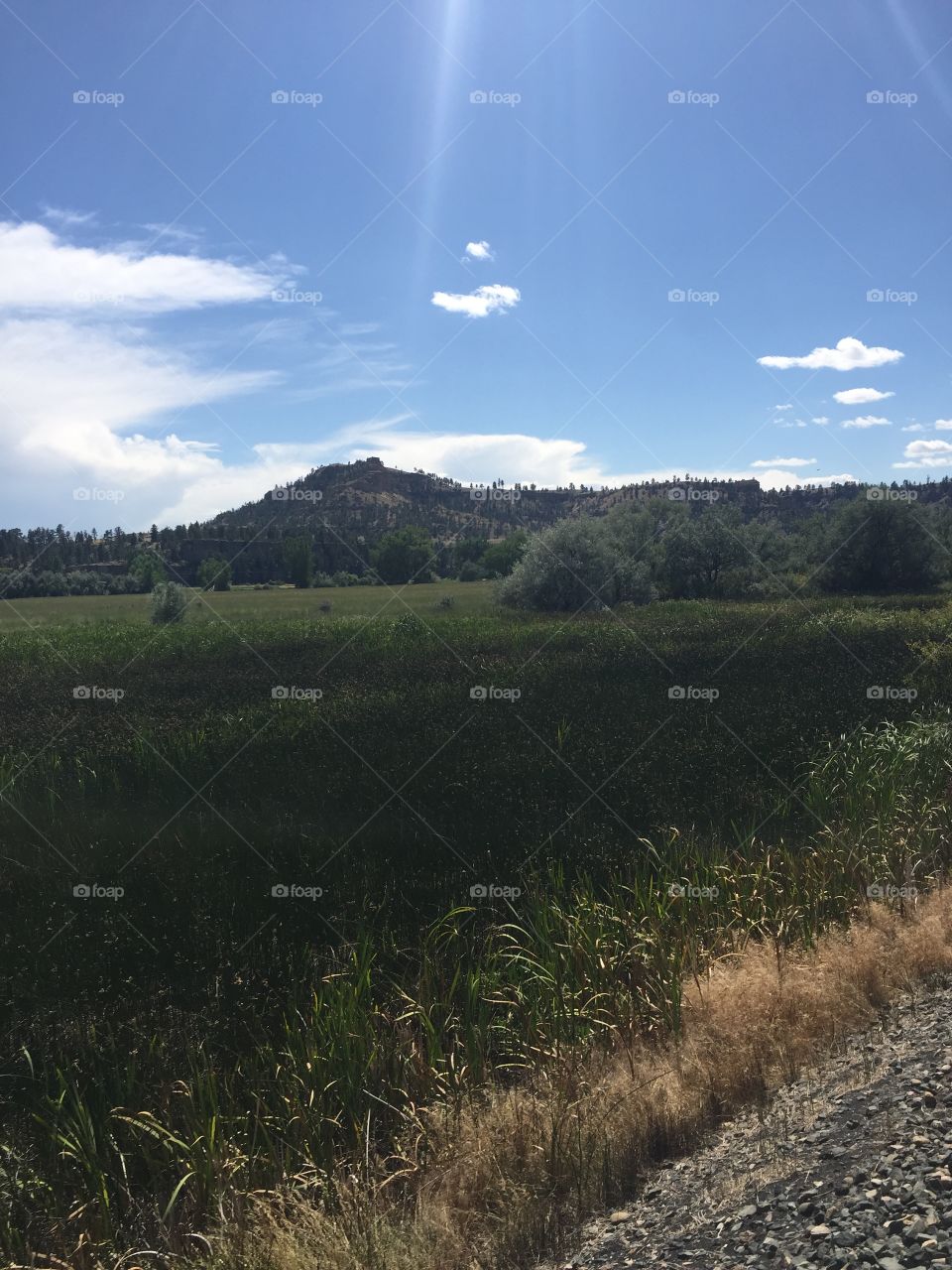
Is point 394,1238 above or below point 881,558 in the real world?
below

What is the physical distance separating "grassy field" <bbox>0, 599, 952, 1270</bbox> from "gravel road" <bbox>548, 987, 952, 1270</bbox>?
1.75 m

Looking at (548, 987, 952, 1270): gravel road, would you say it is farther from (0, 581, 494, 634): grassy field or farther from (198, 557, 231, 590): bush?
(198, 557, 231, 590): bush

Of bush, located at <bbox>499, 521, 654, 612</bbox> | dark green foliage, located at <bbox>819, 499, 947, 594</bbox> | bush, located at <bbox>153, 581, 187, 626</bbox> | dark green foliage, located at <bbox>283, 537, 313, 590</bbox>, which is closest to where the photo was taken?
bush, located at <bbox>153, 581, 187, 626</bbox>

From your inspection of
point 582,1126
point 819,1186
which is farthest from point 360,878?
point 819,1186

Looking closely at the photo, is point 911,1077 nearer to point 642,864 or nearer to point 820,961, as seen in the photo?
point 820,961

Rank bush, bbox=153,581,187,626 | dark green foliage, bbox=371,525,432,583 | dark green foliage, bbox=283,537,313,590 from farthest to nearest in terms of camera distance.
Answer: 1. dark green foliage, bbox=371,525,432,583
2. dark green foliage, bbox=283,537,313,590
3. bush, bbox=153,581,187,626

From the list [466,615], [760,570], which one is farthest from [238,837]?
[760,570]

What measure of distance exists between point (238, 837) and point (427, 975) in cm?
521

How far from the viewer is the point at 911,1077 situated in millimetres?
5695

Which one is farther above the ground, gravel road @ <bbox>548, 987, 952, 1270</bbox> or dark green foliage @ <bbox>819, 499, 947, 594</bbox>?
dark green foliage @ <bbox>819, 499, 947, 594</bbox>

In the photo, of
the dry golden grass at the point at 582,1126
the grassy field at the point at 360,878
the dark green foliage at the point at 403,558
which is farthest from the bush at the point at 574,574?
the dry golden grass at the point at 582,1126

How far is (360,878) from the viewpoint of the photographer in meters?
11.5

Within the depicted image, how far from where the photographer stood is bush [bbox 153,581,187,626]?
28125 mm

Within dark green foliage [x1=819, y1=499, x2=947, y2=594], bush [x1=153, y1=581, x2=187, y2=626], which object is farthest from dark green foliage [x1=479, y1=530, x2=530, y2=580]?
bush [x1=153, y1=581, x2=187, y2=626]
